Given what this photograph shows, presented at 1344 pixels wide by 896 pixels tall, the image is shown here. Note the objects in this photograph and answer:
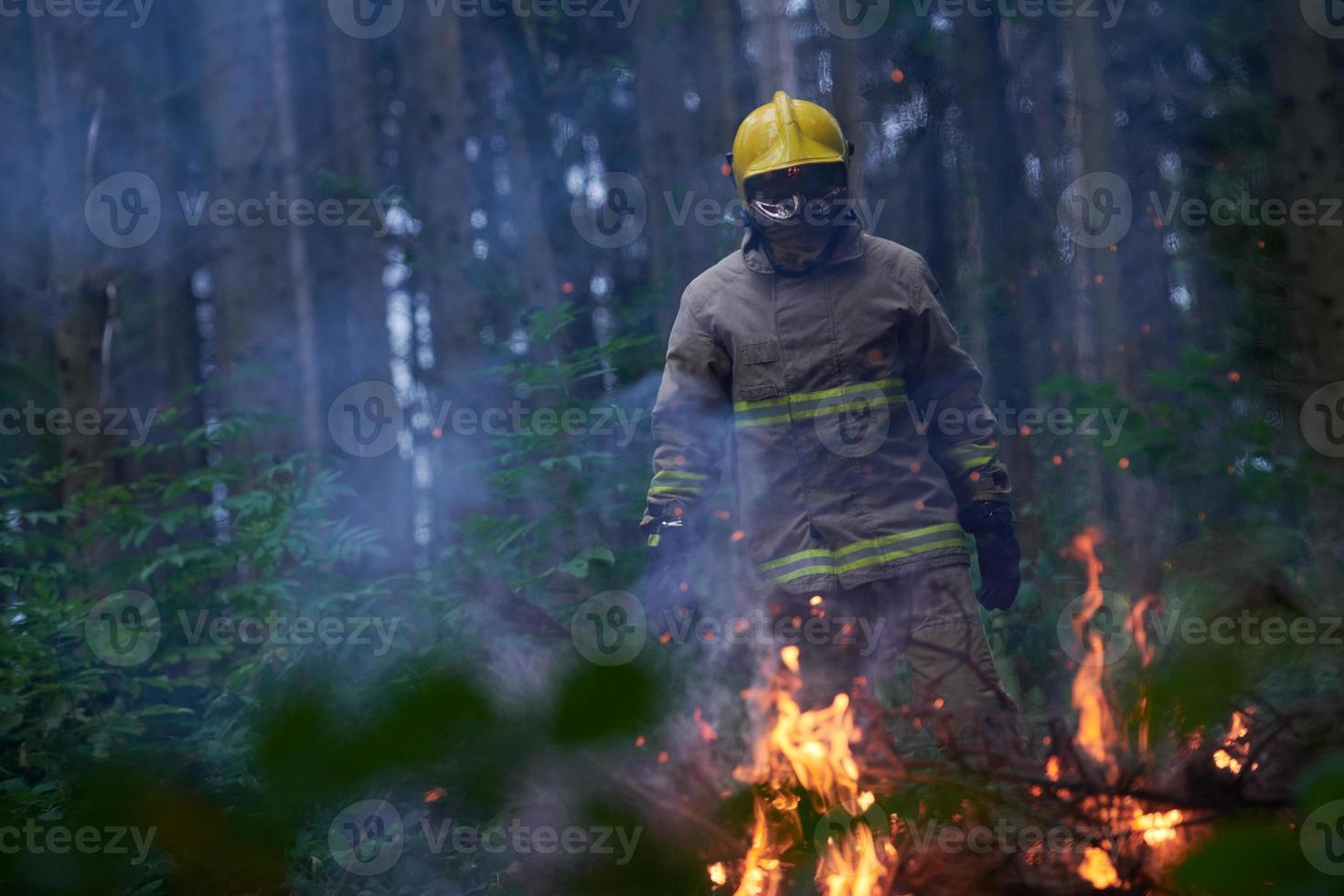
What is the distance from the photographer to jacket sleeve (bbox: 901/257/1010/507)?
4.00 meters

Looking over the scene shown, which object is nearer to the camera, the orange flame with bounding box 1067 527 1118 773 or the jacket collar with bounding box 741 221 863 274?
the orange flame with bounding box 1067 527 1118 773

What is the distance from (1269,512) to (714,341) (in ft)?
14.3

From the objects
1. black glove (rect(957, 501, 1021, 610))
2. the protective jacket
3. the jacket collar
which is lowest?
black glove (rect(957, 501, 1021, 610))

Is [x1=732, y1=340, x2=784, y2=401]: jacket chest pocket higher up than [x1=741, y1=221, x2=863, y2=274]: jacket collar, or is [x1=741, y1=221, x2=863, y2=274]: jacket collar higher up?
[x1=741, y1=221, x2=863, y2=274]: jacket collar

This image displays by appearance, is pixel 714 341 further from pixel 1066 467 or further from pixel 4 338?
pixel 4 338

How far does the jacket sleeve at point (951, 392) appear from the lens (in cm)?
400

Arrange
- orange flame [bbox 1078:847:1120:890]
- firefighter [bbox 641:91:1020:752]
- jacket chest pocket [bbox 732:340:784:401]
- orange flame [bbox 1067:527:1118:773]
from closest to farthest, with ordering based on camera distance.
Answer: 1. orange flame [bbox 1078:847:1120:890]
2. orange flame [bbox 1067:527:1118:773]
3. firefighter [bbox 641:91:1020:752]
4. jacket chest pocket [bbox 732:340:784:401]

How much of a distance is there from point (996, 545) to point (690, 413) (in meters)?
1.18

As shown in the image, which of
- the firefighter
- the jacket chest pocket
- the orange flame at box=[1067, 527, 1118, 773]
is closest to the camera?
the orange flame at box=[1067, 527, 1118, 773]

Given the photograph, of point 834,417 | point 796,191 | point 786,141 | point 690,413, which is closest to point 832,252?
point 796,191

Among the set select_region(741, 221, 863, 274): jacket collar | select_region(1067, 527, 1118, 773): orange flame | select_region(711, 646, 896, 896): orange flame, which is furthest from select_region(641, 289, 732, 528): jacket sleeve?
select_region(1067, 527, 1118, 773): orange flame

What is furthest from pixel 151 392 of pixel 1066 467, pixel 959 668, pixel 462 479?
pixel 959 668

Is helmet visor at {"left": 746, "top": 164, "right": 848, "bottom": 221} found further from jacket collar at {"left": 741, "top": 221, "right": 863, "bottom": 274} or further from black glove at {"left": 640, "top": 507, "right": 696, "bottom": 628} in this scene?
black glove at {"left": 640, "top": 507, "right": 696, "bottom": 628}

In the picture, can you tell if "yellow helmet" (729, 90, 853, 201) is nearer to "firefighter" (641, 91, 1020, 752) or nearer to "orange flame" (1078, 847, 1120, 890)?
"firefighter" (641, 91, 1020, 752)
